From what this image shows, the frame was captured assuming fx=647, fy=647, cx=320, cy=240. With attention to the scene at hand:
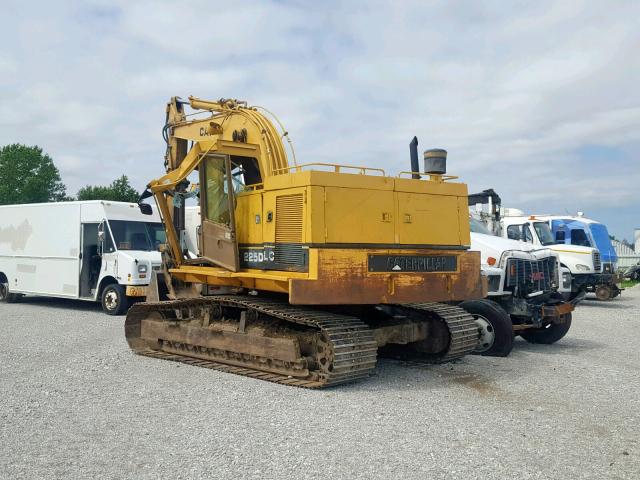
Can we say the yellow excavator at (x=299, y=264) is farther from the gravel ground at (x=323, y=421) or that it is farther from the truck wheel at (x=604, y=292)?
the truck wheel at (x=604, y=292)

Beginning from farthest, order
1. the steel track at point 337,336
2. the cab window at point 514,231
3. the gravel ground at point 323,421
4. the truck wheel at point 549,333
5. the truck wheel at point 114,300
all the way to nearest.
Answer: the cab window at point 514,231, the truck wheel at point 114,300, the truck wheel at point 549,333, the steel track at point 337,336, the gravel ground at point 323,421


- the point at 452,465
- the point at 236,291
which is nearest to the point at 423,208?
the point at 236,291

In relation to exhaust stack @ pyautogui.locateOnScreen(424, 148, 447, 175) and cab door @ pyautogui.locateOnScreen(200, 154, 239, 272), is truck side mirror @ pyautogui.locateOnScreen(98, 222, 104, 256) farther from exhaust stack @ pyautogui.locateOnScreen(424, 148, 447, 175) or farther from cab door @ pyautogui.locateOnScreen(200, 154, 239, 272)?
exhaust stack @ pyautogui.locateOnScreen(424, 148, 447, 175)

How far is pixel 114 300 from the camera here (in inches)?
616

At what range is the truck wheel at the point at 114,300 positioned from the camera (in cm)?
1551

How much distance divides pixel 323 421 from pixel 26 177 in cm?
5484

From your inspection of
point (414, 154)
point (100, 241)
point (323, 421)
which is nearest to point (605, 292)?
point (414, 154)

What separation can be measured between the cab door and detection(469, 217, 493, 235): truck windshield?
5.22m

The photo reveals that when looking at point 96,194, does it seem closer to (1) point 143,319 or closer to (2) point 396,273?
(1) point 143,319

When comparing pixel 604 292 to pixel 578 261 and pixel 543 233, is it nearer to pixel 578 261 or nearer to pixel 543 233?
pixel 578 261

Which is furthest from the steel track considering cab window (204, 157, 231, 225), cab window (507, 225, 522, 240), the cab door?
cab window (507, 225, 522, 240)

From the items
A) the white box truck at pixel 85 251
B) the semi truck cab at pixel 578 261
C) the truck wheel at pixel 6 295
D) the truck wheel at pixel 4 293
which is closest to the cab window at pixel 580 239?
the semi truck cab at pixel 578 261

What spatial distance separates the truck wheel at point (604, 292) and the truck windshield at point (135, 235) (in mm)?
13163

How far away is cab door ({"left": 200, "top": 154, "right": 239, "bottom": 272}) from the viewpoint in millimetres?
8461
